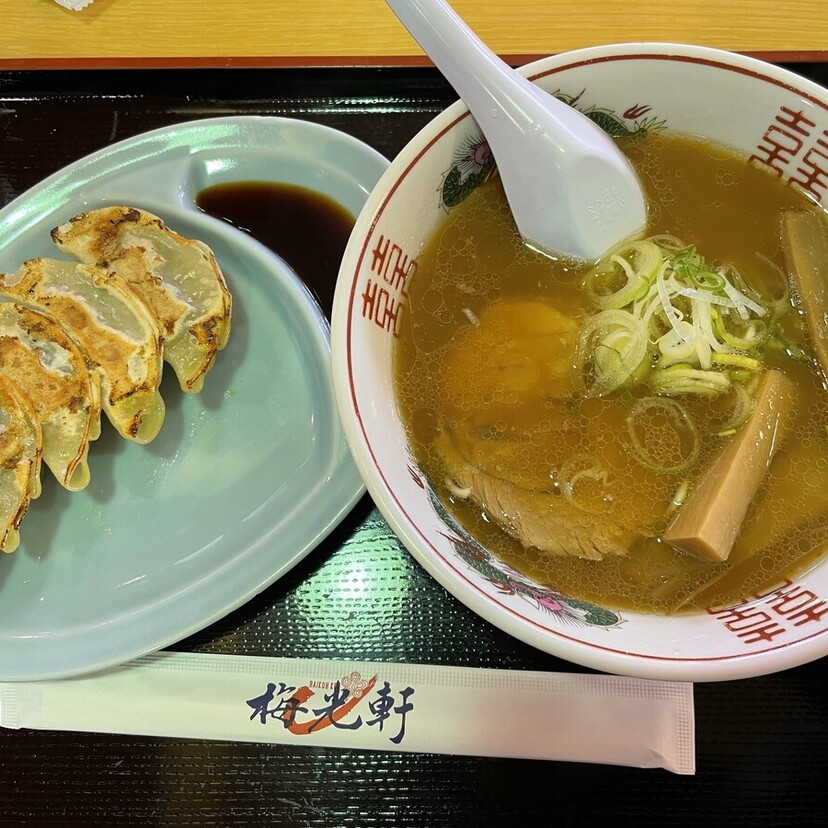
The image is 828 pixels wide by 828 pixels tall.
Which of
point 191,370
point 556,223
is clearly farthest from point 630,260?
point 191,370

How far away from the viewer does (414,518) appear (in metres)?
0.74

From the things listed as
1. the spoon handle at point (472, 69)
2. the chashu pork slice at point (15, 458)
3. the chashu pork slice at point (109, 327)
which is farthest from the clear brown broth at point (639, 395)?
the chashu pork slice at point (15, 458)

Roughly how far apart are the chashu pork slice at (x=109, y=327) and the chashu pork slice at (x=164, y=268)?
0.03 metres

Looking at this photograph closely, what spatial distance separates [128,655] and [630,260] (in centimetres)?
100

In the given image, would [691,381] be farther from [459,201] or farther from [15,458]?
[15,458]

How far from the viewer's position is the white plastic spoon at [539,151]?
0.82m

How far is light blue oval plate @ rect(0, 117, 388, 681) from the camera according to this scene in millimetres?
1074

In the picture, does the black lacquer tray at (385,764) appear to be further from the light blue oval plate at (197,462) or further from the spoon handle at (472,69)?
the spoon handle at (472,69)

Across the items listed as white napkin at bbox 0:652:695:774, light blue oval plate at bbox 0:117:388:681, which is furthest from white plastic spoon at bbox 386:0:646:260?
white napkin at bbox 0:652:695:774

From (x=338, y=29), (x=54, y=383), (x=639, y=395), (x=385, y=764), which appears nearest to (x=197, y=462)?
(x=54, y=383)

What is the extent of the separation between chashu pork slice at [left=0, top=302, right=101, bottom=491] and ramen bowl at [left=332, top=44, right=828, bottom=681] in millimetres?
608

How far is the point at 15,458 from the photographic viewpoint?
111 cm

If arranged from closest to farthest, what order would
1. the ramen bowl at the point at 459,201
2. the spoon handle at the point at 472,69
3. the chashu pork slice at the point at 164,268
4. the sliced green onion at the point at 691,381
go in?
the ramen bowl at the point at 459,201 → the spoon handle at the point at 472,69 → the sliced green onion at the point at 691,381 → the chashu pork slice at the point at 164,268

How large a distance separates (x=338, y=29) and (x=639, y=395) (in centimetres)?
95
